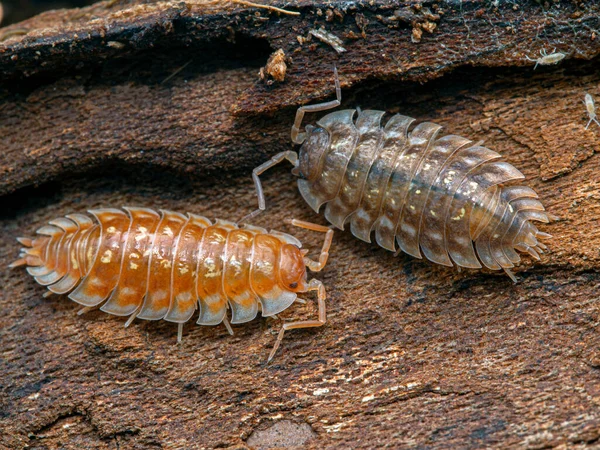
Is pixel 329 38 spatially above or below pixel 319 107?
above

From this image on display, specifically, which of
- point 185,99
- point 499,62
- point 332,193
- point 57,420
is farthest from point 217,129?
point 57,420

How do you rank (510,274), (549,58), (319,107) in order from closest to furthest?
(510,274)
(549,58)
(319,107)

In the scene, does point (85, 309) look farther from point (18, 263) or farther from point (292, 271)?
point (292, 271)

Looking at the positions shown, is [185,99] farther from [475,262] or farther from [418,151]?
[475,262]

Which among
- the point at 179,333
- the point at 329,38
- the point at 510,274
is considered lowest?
the point at 179,333

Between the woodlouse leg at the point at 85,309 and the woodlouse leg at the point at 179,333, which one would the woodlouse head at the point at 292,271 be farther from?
the woodlouse leg at the point at 85,309

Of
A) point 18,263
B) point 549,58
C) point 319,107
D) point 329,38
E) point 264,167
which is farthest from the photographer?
point 18,263

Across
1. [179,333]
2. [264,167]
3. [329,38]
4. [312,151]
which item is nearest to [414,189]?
[312,151]
